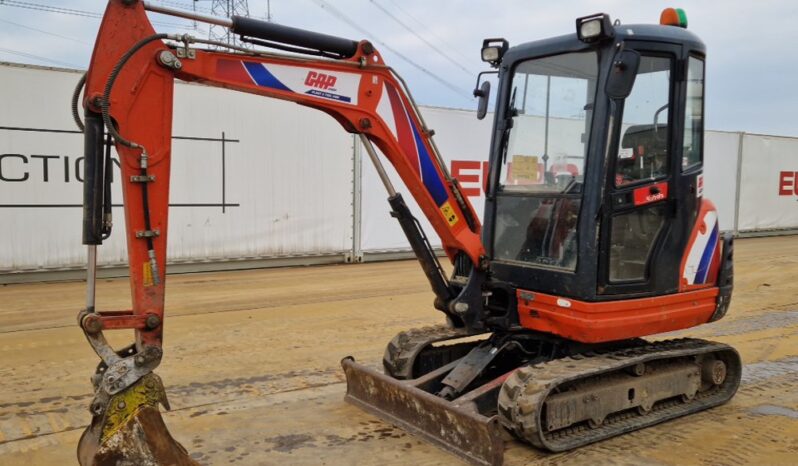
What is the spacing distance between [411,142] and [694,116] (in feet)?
6.60

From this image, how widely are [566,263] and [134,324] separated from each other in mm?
2674

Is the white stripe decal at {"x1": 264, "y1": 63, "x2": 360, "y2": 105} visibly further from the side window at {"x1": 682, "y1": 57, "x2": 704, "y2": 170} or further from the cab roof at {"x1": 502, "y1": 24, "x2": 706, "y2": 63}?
the side window at {"x1": 682, "y1": 57, "x2": 704, "y2": 170}

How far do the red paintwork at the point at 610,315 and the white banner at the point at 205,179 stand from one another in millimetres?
7781

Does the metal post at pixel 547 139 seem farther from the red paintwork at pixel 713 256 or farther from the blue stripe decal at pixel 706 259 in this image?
the blue stripe decal at pixel 706 259

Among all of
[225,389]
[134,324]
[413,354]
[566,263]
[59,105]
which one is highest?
[59,105]

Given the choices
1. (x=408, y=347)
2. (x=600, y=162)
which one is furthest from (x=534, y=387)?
(x=600, y=162)

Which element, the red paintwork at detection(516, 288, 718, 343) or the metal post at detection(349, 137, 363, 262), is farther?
the metal post at detection(349, 137, 363, 262)

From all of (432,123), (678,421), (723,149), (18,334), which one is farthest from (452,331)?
(723,149)

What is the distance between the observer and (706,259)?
16.6 ft

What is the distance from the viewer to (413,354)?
205 inches

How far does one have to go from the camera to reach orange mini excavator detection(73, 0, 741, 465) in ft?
11.7

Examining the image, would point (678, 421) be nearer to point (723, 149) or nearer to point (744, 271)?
point (744, 271)

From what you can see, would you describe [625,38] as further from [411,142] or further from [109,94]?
[109,94]

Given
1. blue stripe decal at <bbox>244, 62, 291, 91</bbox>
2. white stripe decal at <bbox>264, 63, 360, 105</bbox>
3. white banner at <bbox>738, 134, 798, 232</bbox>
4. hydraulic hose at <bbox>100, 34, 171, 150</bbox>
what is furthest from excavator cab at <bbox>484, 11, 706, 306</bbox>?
white banner at <bbox>738, 134, 798, 232</bbox>
